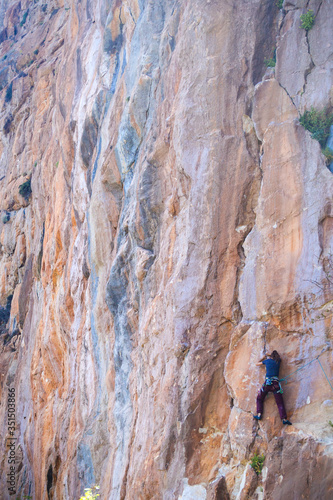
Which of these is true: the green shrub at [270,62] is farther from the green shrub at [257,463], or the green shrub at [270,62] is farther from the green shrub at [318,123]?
the green shrub at [257,463]

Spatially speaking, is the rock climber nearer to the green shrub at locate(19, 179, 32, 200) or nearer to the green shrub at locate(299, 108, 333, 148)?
the green shrub at locate(299, 108, 333, 148)

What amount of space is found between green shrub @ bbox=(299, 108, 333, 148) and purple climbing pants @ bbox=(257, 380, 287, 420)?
467 centimetres

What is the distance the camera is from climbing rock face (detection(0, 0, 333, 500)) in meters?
8.28

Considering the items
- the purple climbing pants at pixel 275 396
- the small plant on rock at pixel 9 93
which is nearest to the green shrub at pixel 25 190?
the small plant on rock at pixel 9 93

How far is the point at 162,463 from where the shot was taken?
30.0ft

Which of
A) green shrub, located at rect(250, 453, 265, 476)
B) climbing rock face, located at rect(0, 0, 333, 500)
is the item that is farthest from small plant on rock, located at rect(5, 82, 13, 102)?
green shrub, located at rect(250, 453, 265, 476)

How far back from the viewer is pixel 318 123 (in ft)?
30.1

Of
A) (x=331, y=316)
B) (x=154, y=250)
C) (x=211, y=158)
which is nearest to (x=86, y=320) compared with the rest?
(x=154, y=250)

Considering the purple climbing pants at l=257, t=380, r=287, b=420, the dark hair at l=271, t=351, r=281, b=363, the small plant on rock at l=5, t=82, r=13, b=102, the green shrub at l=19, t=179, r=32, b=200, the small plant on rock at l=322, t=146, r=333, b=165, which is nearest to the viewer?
the purple climbing pants at l=257, t=380, r=287, b=420

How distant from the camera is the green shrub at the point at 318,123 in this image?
9.09 m

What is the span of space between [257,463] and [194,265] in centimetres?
394

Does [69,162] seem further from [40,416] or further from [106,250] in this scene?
[40,416]

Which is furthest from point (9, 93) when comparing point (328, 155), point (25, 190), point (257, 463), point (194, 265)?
point (257, 463)

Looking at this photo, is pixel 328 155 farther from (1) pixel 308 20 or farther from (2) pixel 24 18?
(2) pixel 24 18
